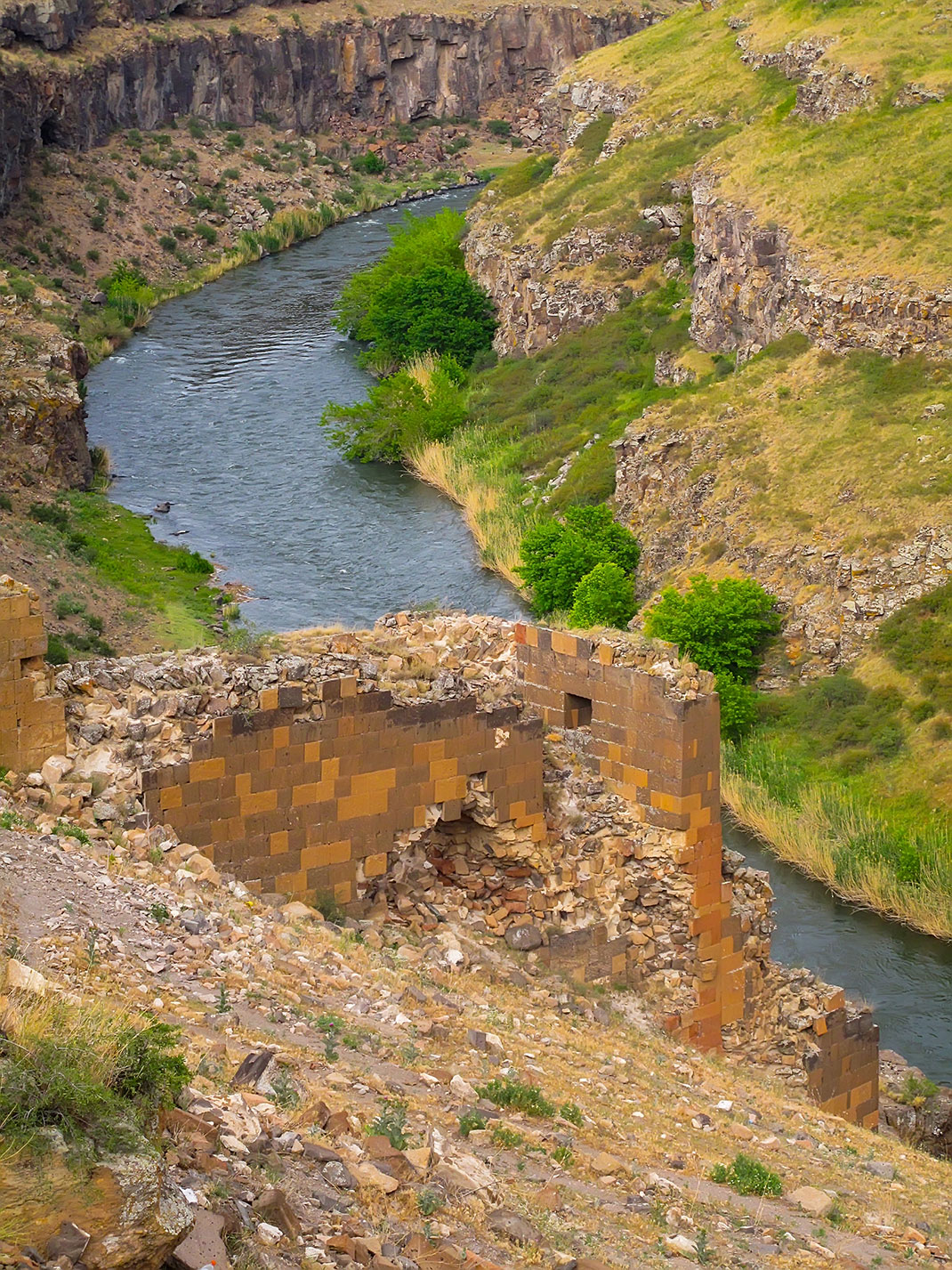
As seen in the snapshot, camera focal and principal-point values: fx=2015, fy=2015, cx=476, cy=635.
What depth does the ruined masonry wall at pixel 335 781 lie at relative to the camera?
1742cm

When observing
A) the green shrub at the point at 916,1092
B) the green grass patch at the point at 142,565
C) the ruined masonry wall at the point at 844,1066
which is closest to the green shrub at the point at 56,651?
the green grass patch at the point at 142,565

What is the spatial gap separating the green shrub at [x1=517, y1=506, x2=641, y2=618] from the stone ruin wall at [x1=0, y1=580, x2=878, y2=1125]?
29.6m

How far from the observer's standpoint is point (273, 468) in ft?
210

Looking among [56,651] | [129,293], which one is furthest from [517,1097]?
[129,293]

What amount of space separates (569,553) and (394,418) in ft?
54.7

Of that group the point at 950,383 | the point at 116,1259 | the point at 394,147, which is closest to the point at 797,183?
the point at 950,383

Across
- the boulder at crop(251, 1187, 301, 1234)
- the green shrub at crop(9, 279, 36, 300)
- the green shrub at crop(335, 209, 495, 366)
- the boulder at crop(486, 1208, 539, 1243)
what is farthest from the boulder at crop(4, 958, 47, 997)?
the green shrub at crop(335, 209, 495, 366)

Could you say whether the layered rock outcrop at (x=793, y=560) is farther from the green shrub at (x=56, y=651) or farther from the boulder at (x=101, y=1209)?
the boulder at (x=101, y=1209)

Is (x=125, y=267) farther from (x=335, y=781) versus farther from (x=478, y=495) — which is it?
(x=335, y=781)

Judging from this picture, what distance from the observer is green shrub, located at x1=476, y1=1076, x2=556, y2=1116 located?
1373cm

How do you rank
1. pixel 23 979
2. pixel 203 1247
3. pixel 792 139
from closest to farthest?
pixel 203 1247, pixel 23 979, pixel 792 139

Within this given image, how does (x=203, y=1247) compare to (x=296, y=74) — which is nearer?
(x=203, y=1247)

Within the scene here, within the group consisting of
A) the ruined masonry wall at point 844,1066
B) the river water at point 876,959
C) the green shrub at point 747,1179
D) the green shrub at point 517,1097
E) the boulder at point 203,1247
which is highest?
the boulder at point 203,1247

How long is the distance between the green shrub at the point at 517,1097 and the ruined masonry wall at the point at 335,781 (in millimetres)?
4400
